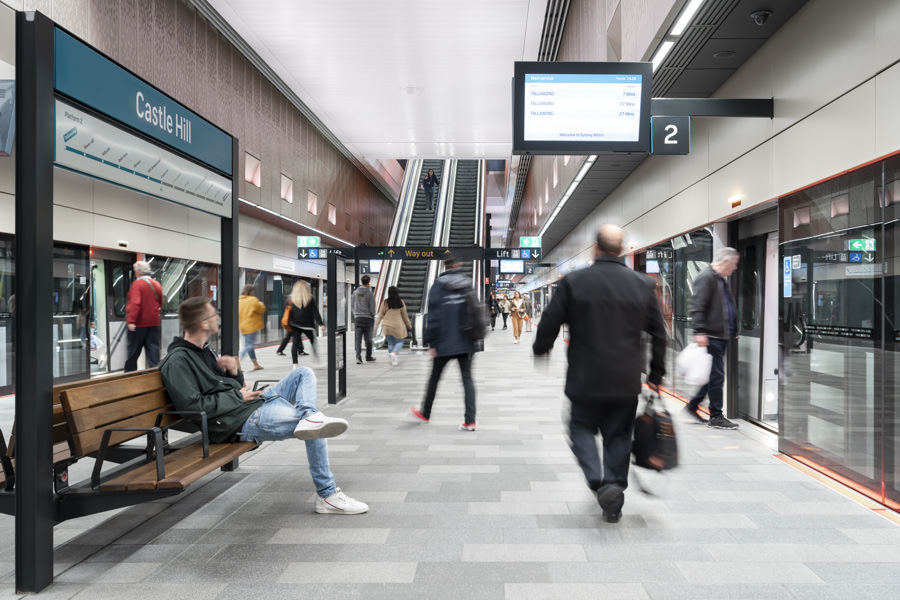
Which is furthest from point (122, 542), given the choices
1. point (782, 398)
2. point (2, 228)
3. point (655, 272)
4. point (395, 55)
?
point (395, 55)

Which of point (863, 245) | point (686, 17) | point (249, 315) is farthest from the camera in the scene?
point (249, 315)

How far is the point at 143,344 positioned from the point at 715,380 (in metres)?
6.83

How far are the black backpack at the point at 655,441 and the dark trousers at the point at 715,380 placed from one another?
2.88 meters

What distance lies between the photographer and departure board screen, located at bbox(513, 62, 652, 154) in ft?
18.4

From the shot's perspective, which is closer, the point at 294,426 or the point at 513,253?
the point at 294,426

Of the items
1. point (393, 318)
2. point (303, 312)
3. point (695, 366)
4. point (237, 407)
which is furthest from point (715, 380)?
point (303, 312)

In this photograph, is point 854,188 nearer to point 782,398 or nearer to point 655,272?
point 782,398

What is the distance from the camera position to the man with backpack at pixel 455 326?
5.98 metres

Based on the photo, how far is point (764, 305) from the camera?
21.2ft

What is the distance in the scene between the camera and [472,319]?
5.95 meters

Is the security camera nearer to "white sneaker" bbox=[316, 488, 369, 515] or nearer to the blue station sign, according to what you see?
the blue station sign

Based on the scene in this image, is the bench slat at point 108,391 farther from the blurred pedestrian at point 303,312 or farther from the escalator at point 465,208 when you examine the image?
the escalator at point 465,208

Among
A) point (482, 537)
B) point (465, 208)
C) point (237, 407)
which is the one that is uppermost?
point (465, 208)

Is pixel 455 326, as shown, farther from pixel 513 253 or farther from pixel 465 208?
pixel 465 208
